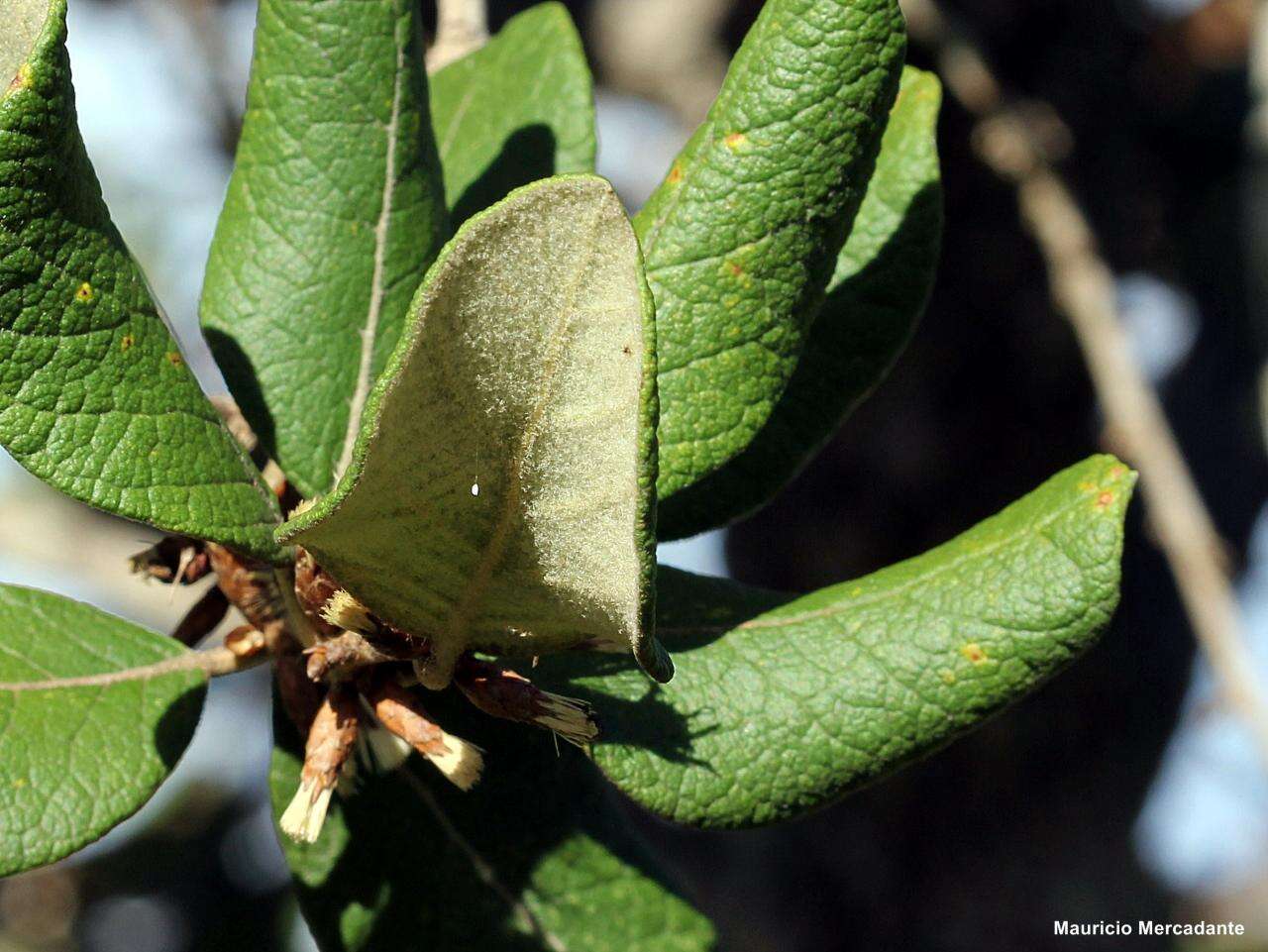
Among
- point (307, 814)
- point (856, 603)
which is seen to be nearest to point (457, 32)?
point (856, 603)

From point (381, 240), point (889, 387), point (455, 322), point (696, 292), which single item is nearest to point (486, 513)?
point (455, 322)

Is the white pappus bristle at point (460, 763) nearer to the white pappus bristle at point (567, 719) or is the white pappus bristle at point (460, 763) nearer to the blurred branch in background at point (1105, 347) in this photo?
the white pappus bristle at point (567, 719)

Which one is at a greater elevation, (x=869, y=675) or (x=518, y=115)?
(x=518, y=115)

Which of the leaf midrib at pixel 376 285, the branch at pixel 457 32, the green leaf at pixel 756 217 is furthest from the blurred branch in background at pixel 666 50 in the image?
the green leaf at pixel 756 217

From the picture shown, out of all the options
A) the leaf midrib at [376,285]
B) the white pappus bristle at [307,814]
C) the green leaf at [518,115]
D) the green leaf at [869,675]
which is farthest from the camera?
the green leaf at [518,115]

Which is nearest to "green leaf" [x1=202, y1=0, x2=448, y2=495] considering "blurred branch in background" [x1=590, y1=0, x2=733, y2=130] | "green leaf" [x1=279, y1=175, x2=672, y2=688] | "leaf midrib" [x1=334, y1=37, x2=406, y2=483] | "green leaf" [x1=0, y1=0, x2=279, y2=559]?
"leaf midrib" [x1=334, y1=37, x2=406, y2=483]

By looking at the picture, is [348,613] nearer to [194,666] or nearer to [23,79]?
[194,666]

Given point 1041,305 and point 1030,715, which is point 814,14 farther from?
point 1030,715
